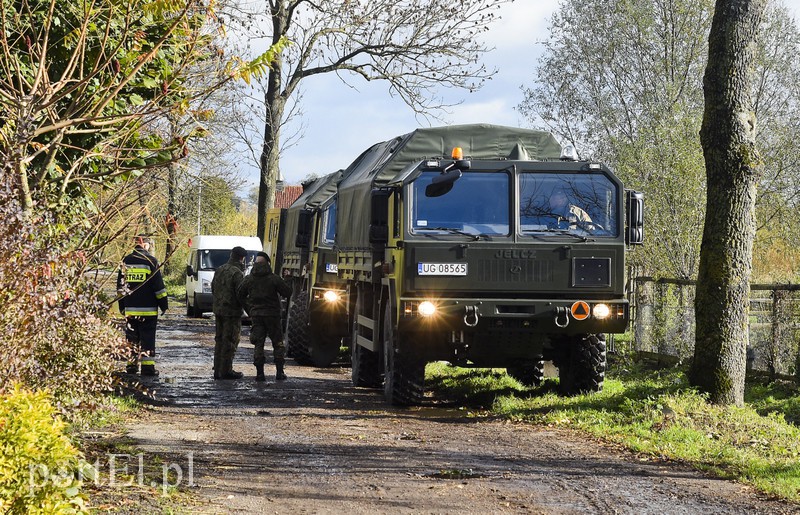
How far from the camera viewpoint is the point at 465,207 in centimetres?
1191

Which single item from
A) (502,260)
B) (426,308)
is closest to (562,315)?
(502,260)

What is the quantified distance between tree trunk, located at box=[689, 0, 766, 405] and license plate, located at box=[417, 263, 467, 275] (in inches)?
102

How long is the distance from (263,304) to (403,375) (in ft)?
13.2

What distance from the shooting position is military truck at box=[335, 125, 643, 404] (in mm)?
11758

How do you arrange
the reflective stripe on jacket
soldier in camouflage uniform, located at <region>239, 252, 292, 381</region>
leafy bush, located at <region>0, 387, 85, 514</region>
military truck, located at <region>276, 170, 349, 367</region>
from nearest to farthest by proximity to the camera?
leafy bush, located at <region>0, 387, 85, 514</region>, the reflective stripe on jacket, soldier in camouflage uniform, located at <region>239, 252, 292, 381</region>, military truck, located at <region>276, 170, 349, 367</region>

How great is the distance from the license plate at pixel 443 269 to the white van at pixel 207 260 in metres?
19.7

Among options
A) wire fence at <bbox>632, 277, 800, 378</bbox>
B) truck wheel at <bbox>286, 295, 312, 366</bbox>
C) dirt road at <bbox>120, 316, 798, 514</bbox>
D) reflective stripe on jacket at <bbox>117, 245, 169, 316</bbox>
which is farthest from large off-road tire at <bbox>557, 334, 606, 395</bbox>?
truck wheel at <bbox>286, 295, 312, 366</bbox>

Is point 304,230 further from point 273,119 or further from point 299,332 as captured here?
point 273,119

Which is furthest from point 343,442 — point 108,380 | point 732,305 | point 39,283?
point 732,305

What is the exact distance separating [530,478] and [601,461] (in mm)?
1118

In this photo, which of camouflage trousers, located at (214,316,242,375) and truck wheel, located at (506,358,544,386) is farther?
camouflage trousers, located at (214,316,242,375)

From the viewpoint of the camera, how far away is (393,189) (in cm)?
1252

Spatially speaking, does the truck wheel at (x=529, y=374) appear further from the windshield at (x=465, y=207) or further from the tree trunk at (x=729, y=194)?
the tree trunk at (x=729, y=194)

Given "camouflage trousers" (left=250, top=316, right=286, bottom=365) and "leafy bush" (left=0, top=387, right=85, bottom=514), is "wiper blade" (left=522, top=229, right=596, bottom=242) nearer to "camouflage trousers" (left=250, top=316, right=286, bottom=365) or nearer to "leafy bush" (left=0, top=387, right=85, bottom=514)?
"camouflage trousers" (left=250, top=316, right=286, bottom=365)
